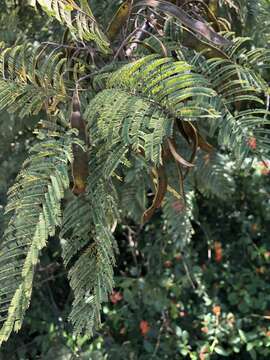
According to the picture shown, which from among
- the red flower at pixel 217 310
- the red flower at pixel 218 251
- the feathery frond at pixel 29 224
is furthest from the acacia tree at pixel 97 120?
the red flower at pixel 218 251

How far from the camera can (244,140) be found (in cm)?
73

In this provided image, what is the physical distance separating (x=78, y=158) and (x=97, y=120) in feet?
0.17

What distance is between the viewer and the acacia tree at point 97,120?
59 centimetres

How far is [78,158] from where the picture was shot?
67 centimetres

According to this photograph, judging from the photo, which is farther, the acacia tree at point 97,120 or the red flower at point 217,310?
the red flower at point 217,310

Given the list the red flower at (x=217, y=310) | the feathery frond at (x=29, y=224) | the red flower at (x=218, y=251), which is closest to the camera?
the feathery frond at (x=29, y=224)

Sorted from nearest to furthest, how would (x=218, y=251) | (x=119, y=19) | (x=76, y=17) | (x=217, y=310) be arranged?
(x=76, y=17)
(x=119, y=19)
(x=217, y=310)
(x=218, y=251)

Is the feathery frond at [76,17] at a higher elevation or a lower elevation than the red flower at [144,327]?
higher

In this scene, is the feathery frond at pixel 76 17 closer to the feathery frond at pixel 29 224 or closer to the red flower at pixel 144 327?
the feathery frond at pixel 29 224

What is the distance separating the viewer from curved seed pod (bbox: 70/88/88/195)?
0.67 metres


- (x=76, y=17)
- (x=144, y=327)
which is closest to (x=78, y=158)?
(x=76, y=17)

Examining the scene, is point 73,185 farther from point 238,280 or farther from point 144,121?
point 238,280

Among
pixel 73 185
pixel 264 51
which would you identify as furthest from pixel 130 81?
pixel 264 51

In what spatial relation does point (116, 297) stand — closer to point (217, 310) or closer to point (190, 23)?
point (217, 310)
